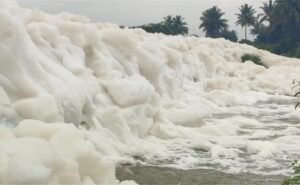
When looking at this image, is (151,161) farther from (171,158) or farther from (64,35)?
(64,35)

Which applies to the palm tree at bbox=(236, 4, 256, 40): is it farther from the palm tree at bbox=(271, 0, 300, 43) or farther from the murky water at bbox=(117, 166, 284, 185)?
the murky water at bbox=(117, 166, 284, 185)

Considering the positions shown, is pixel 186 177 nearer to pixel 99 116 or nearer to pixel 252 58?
pixel 99 116

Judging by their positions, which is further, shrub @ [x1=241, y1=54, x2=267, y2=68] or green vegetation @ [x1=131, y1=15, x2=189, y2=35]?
green vegetation @ [x1=131, y1=15, x2=189, y2=35]

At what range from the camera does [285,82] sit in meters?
25.4

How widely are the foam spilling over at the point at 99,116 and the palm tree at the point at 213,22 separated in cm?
4211

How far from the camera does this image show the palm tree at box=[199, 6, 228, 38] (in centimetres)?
5709

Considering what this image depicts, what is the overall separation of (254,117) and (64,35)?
5.51 m

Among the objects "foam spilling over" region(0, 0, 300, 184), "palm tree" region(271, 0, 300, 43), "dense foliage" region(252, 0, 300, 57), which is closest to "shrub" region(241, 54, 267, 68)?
"dense foliage" region(252, 0, 300, 57)

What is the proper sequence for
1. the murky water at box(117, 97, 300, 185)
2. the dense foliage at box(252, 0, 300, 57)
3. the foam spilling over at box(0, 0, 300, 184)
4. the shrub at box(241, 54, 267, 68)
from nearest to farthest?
1. the foam spilling over at box(0, 0, 300, 184)
2. the murky water at box(117, 97, 300, 185)
3. the shrub at box(241, 54, 267, 68)
4. the dense foliage at box(252, 0, 300, 57)

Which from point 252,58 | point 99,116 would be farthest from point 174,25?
point 99,116

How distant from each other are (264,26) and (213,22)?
545 cm

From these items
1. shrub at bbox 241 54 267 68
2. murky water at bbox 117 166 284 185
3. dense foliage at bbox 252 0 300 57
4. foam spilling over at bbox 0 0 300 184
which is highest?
dense foliage at bbox 252 0 300 57

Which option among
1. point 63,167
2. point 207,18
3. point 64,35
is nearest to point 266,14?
point 207,18

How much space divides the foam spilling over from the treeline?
3244cm
